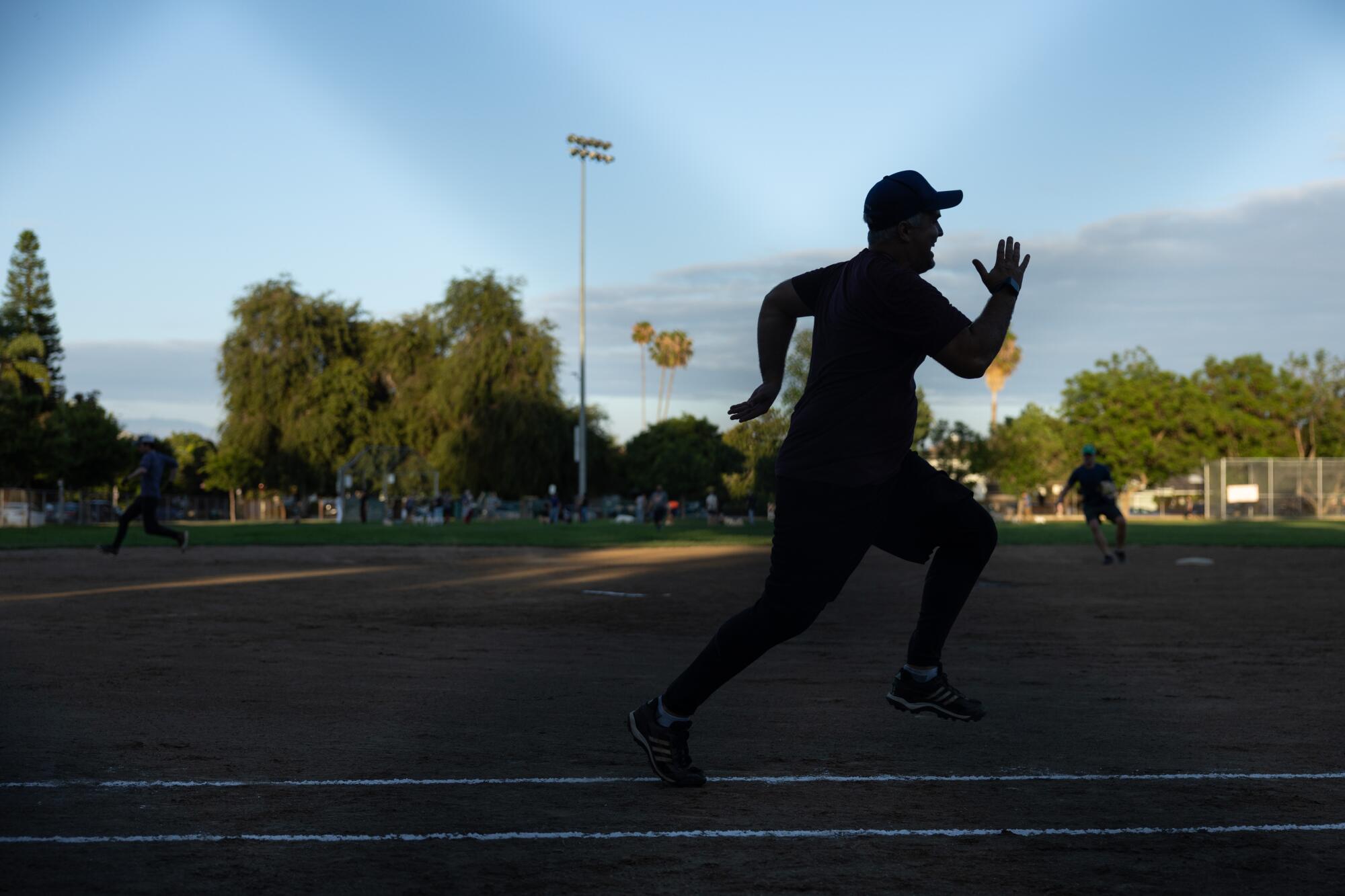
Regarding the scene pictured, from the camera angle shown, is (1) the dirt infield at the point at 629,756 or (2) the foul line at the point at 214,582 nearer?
→ (1) the dirt infield at the point at 629,756

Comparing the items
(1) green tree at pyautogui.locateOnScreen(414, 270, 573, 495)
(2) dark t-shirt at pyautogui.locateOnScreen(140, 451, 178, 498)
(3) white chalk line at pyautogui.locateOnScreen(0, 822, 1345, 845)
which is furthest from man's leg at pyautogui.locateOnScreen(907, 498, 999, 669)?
(1) green tree at pyautogui.locateOnScreen(414, 270, 573, 495)

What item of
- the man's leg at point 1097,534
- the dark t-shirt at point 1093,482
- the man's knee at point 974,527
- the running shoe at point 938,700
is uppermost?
the dark t-shirt at point 1093,482

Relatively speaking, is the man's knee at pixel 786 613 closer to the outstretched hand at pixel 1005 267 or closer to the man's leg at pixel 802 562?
the man's leg at pixel 802 562

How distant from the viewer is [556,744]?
16.7 ft

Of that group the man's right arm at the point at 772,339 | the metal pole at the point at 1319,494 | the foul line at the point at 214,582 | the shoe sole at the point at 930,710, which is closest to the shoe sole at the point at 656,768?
the shoe sole at the point at 930,710

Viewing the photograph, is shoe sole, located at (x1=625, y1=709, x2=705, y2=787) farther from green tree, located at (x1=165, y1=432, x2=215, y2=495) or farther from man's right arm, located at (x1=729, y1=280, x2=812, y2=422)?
green tree, located at (x1=165, y1=432, x2=215, y2=495)

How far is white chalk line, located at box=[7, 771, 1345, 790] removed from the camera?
13.8ft

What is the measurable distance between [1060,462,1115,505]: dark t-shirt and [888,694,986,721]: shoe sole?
54.6 feet

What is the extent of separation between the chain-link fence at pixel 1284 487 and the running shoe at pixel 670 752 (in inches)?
2655

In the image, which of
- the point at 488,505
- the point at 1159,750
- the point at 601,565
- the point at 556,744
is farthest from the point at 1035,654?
the point at 488,505

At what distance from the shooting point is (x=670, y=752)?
429 centimetres

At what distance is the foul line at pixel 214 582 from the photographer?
12.8 metres

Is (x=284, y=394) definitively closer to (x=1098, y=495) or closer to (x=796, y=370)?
(x=796, y=370)

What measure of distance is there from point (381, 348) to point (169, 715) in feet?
208
